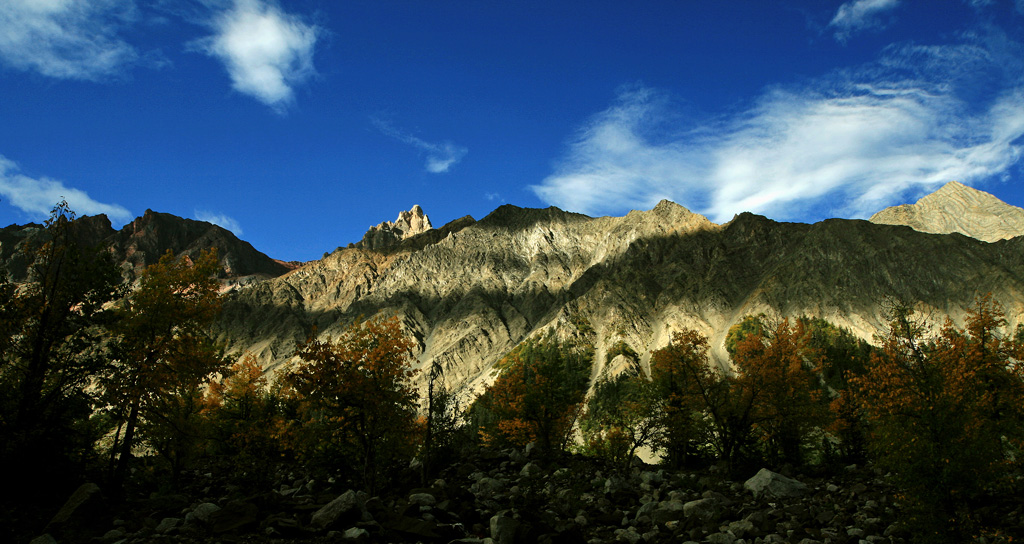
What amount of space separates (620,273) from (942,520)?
178141 mm

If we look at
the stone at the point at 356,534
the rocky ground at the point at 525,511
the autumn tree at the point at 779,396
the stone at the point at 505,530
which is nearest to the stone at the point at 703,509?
the rocky ground at the point at 525,511

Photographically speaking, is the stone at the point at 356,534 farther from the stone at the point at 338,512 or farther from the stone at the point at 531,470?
the stone at the point at 531,470

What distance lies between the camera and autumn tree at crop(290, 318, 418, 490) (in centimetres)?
1780

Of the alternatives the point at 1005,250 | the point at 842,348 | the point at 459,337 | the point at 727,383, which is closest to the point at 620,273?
the point at 459,337

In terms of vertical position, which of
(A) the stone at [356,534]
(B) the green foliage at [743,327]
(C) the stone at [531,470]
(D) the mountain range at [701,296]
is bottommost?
(A) the stone at [356,534]

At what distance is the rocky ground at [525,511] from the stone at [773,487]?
5 cm

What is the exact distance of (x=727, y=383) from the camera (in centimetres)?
2864

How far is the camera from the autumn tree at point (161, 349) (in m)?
17.0

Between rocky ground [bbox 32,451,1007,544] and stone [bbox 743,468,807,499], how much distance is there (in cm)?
5

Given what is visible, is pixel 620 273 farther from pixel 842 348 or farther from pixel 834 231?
pixel 842 348

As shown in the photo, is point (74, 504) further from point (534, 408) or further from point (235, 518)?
point (534, 408)

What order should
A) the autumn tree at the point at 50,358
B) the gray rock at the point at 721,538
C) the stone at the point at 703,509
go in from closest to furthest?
1. the gray rock at the point at 721,538
2. the autumn tree at the point at 50,358
3. the stone at the point at 703,509

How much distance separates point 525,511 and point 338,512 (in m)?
5.37

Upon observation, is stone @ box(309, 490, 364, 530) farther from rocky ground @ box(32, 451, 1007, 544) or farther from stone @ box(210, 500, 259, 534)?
stone @ box(210, 500, 259, 534)
